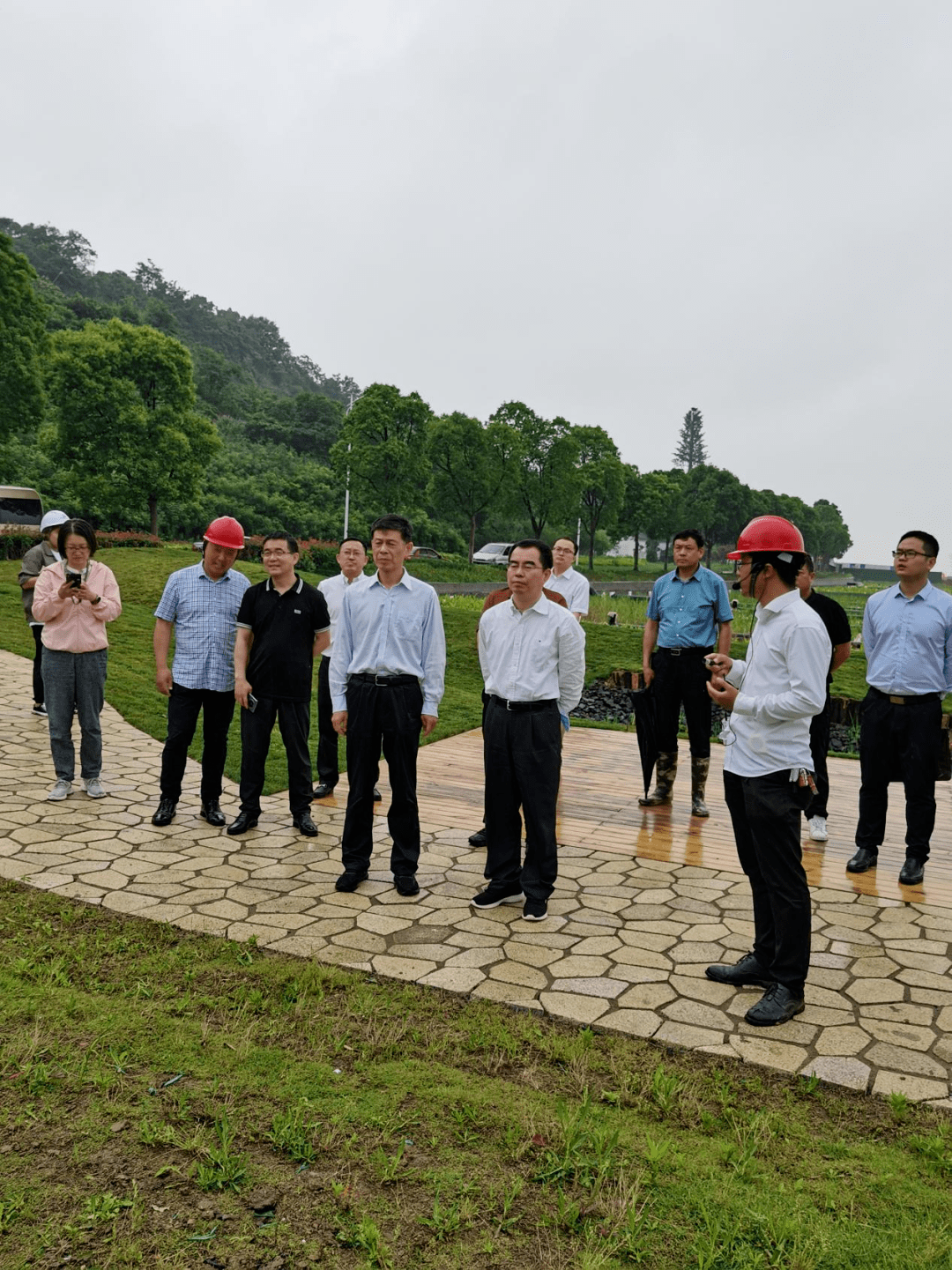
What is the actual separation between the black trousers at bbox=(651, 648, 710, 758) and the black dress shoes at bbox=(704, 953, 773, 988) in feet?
8.58

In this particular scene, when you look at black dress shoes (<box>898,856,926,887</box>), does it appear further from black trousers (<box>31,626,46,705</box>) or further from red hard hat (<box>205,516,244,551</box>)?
black trousers (<box>31,626,46,705</box>)

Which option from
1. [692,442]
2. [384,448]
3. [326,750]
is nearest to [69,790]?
[326,750]

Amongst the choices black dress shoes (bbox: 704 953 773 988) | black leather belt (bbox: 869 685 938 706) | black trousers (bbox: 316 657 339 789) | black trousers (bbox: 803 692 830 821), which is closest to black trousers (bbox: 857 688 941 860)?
black leather belt (bbox: 869 685 938 706)

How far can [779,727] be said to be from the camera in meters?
3.71

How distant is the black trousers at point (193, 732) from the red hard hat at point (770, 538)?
12.1 ft

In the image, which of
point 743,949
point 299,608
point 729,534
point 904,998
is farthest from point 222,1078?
point 729,534

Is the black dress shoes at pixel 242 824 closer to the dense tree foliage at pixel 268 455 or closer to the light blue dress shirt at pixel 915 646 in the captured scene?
the light blue dress shirt at pixel 915 646

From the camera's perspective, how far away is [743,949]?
4398mm

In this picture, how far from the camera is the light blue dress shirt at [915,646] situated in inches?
211

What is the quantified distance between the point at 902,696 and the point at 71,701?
548 centimetres

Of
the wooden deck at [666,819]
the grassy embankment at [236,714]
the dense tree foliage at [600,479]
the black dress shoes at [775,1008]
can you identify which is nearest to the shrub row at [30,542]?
the grassy embankment at [236,714]

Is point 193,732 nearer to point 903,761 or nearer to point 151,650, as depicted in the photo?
point 903,761

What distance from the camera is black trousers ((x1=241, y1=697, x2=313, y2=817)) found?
6051 millimetres

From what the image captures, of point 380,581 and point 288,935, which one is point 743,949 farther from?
point 380,581
